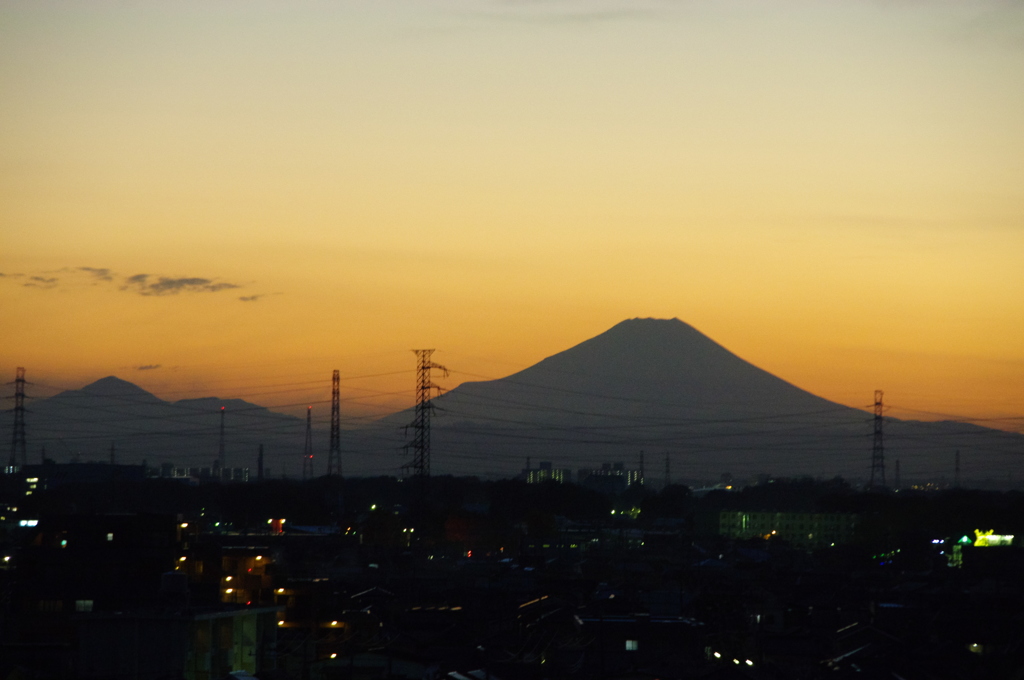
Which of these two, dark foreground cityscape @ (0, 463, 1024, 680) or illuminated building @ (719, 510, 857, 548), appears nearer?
dark foreground cityscape @ (0, 463, 1024, 680)

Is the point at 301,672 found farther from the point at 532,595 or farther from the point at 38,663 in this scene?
the point at 532,595

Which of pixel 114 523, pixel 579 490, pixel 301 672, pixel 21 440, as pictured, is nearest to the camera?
pixel 301 672

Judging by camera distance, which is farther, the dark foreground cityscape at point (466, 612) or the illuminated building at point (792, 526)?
the illuminated building at point (792, 526)

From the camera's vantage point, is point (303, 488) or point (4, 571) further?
point (303, 488)

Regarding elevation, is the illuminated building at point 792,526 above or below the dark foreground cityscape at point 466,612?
below

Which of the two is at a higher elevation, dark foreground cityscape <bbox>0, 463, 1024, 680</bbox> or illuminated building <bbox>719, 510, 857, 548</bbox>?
dark foreground cityscape <bbox>0, 463, 1024, 680</bbox>

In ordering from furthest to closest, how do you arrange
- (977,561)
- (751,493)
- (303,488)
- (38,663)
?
(751,493) < (303,488) < (977,561) < (38,663)

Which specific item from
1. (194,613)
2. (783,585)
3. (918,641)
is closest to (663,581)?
(783,585)

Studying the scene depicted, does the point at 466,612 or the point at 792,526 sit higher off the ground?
the point at 466,612

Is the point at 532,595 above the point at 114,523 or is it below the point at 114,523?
below

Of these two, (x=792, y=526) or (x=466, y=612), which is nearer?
(x=466, y=612)
